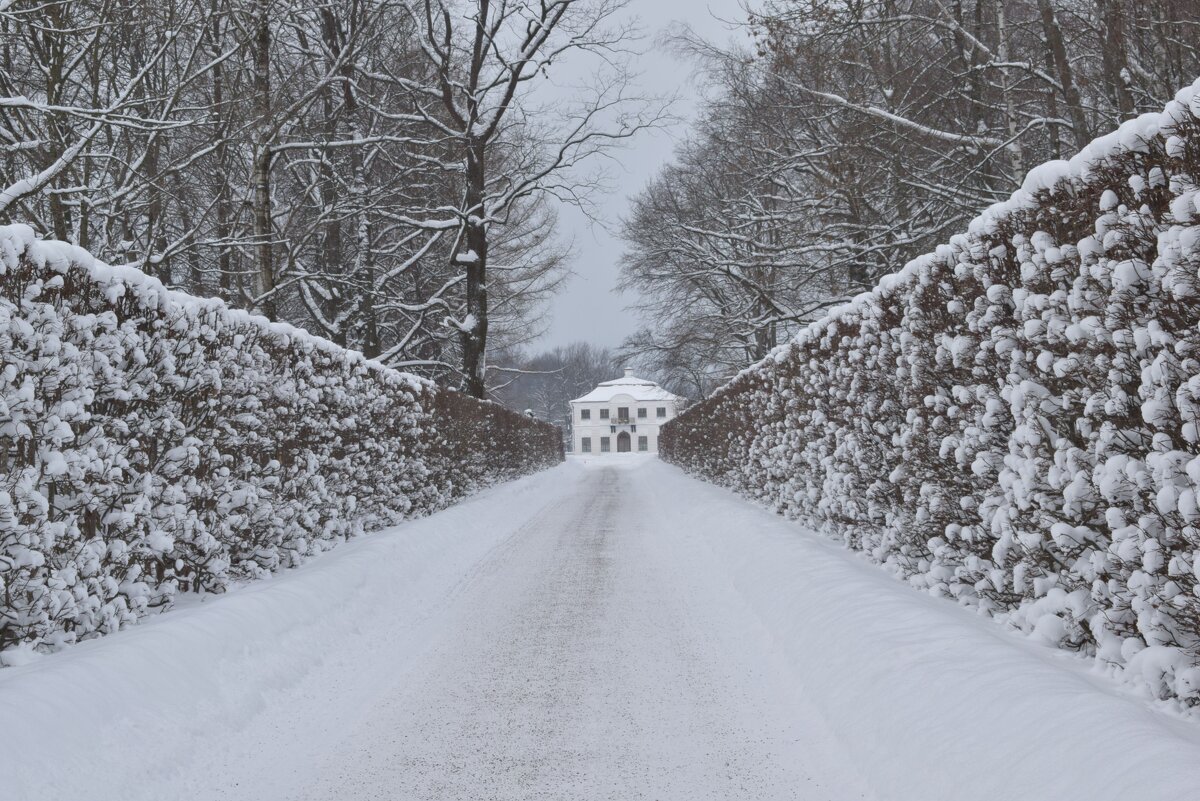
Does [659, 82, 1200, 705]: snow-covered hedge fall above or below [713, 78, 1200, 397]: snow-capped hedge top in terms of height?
below

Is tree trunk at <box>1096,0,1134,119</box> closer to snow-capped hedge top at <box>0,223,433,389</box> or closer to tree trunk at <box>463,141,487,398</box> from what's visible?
snow-capped hedge top at <box>0,223,433,389</box>

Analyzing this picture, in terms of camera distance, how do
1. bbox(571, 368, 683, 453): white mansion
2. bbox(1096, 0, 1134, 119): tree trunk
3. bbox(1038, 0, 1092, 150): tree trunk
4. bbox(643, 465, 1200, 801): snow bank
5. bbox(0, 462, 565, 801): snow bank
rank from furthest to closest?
bbox(571, 368, 683, 453): white mansion, bbox(1038, 0, 1092, 150): tree trunk, bbox(1096, 0, 1134, 119): tree trunk, bbox(0, 462, 565, 801): snow bank, bbox(643, 465, 1200, 801): snow bank

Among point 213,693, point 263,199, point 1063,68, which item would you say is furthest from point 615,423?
point 213,693

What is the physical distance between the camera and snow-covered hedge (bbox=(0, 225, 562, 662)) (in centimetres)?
369

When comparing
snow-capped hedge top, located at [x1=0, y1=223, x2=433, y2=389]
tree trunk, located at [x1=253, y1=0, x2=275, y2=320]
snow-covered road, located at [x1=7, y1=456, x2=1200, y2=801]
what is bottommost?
snow-covered road, located at [x1=7, y1=456, x2=1200, y2=801]

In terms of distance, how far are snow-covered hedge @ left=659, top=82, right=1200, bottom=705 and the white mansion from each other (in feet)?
253

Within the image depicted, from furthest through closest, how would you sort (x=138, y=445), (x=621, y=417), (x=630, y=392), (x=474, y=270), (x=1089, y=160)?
(x=630, y=392)
(x=621, y=417)
(x=474, y=270)
(x=138, y=445)
(x=1089, y=160)

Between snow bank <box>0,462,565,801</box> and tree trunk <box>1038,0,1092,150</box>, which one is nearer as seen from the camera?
snow bank <box>0,462,565,801</box>

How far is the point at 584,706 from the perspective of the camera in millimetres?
4102

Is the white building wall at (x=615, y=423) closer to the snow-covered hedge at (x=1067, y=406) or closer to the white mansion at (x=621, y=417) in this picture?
the white mansion at (x=621, y=417)

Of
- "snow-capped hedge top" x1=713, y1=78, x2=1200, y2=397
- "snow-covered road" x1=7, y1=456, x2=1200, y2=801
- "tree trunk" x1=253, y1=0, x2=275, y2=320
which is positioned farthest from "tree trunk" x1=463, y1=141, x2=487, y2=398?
"snow-capped hedge top" x1=713, y1=78, x2=1200, y2=397

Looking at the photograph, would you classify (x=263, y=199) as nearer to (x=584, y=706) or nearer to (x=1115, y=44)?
(x=584, y=706)

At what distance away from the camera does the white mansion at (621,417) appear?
274 feet

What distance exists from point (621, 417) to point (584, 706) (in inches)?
3130
